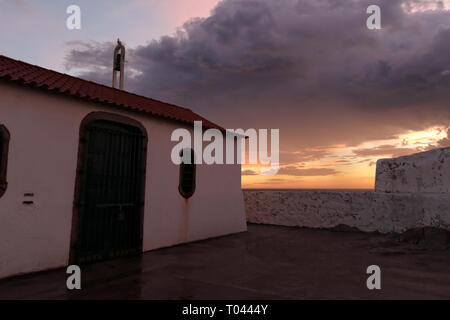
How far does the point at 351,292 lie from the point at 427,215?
19.4 ft

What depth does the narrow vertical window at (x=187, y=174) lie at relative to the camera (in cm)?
815

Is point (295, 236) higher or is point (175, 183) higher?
point (175, 183)

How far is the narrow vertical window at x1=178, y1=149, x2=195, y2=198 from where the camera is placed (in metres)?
8.15

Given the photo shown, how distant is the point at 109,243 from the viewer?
642 centimetres

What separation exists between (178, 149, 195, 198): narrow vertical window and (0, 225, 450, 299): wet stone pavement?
1.43m

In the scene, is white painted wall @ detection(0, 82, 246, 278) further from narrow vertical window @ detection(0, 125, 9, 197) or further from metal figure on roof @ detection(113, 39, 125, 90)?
metal figure on roof @ detection(113, 39, 125, 90)

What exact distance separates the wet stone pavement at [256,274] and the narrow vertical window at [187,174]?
1.43 metres

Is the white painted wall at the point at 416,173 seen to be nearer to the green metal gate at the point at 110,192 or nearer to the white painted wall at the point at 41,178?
the white painted wall at the point at 41,178

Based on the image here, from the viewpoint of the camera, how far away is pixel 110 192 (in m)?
6.49

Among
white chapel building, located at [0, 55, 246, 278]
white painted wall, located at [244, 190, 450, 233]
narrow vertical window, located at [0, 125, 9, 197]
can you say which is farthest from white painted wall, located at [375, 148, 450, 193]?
narrow vertical window, located at [0, 125, 9, 197]

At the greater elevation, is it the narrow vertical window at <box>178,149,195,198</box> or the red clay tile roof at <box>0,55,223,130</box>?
the red clay tile roof at <box>0,55,223,130</box>

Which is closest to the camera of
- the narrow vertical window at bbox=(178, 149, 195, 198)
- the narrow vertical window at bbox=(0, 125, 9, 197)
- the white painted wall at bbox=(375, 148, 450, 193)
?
the narrow vertical window at bbox=(0, 125, 9, 197)
